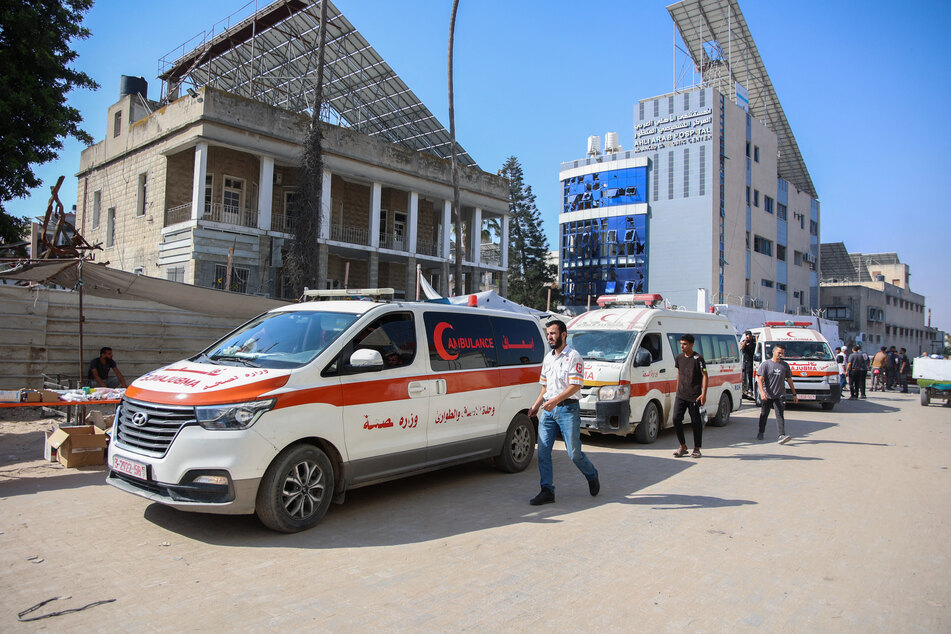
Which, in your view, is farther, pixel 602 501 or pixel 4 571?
pixel 602 501

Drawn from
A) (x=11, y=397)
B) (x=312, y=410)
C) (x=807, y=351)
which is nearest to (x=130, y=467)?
(x=312, y=410)

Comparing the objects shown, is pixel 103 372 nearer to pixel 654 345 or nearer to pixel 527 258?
pixel 654 345

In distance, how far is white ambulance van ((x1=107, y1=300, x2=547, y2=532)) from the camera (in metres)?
4.72

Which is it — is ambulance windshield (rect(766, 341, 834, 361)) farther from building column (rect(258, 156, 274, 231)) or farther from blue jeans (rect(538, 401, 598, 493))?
building column (rect(258, 156, 274, 231))

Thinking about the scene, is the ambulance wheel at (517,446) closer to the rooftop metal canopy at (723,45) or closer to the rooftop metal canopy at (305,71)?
the rooftop metal canopy at (305,71)

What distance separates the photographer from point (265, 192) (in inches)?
999

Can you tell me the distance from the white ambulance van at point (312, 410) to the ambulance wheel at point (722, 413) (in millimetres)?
7170

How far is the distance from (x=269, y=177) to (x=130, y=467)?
2243cm

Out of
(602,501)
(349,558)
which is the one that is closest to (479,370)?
(602,501)

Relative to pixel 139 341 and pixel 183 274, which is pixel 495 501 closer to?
pixel 139 341

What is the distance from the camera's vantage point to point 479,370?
7035 millimetres

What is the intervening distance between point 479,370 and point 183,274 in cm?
2041

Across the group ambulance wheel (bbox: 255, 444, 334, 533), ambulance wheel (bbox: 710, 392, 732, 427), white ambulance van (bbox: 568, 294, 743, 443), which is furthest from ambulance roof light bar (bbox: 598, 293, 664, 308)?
ambulance wheel (bbox: 255, 444, 334, 533)

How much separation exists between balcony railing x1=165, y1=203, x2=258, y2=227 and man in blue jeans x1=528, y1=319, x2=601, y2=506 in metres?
21.4
